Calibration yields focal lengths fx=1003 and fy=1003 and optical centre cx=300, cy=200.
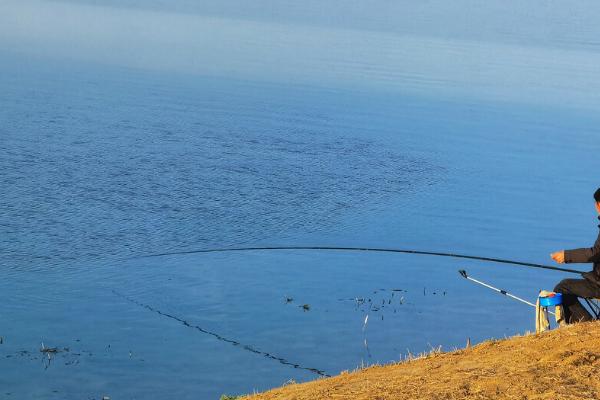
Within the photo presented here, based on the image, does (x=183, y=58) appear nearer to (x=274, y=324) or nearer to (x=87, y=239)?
(x=87, y=239)

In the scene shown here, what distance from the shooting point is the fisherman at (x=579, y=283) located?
28.1 feet

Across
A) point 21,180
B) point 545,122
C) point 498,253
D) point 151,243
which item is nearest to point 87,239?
point 151,243

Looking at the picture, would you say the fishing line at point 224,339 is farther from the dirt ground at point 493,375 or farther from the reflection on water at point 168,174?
the dirt ground at point 493,375

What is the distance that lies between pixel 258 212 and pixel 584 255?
359 inches

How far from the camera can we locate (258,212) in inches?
675

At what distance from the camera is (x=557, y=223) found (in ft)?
61.8

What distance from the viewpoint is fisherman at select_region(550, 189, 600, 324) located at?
8562mm

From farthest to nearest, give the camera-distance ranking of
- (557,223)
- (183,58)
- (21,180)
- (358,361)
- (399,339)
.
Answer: (183,58)
(557,223)
(21,180)
(399,339)
(358,361)

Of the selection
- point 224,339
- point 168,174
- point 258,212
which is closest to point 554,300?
point 224,339

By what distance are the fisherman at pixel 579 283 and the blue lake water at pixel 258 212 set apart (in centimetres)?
289

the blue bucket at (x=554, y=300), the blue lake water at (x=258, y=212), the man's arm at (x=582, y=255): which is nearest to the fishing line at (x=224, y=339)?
the blue lake water at (x=258, y=212)

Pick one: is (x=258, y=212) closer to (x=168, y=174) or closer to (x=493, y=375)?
(x=168, y=174)

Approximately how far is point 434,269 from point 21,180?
7348 millimetres

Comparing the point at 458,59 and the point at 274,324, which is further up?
the point at 458,59
